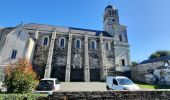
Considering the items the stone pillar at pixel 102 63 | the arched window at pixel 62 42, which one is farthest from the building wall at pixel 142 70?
the arched window at pixel 62 42

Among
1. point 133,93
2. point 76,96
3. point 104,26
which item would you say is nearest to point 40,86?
point 76,96

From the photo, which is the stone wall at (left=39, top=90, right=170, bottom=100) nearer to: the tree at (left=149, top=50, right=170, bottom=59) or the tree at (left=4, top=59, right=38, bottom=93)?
the tree at (left=4, top=59, right=38, bottom=93)

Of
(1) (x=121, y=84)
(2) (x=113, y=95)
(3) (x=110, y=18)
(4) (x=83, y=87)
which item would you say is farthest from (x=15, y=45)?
(3) (x=110, y=18)

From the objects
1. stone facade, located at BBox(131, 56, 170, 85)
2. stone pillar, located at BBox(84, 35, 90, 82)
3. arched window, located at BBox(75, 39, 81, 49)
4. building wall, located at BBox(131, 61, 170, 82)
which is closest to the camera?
stone facade, located at BBox(131, 56, 170, 85)

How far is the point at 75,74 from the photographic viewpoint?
118 ft

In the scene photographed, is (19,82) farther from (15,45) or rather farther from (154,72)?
(154,72)

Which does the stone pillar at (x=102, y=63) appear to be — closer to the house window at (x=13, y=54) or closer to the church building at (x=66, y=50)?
the church building at (x=66, y=50)

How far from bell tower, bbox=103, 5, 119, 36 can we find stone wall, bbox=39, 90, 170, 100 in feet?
114

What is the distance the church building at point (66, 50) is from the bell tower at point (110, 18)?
155 cm

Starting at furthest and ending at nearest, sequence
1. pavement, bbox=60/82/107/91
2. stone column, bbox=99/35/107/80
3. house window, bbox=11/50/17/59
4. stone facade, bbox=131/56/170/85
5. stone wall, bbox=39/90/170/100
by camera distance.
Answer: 1. stone column, bbox=99/35/107/80
2. stone facade, bbox=131/56/170/85
3. house window, bbox=11/50/17/59
4. pavement, bbox=60/82/107/91
5. stone wall, bbox=39/90/170/100

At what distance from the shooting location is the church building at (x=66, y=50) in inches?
1238

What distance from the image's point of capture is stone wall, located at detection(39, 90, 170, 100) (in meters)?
9.09

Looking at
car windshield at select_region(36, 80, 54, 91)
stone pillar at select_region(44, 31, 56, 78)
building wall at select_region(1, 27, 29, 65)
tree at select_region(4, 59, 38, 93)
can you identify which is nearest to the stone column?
stone pillar at select_region(44, 31, 56, 78)

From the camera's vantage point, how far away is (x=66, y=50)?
37.5 meters
